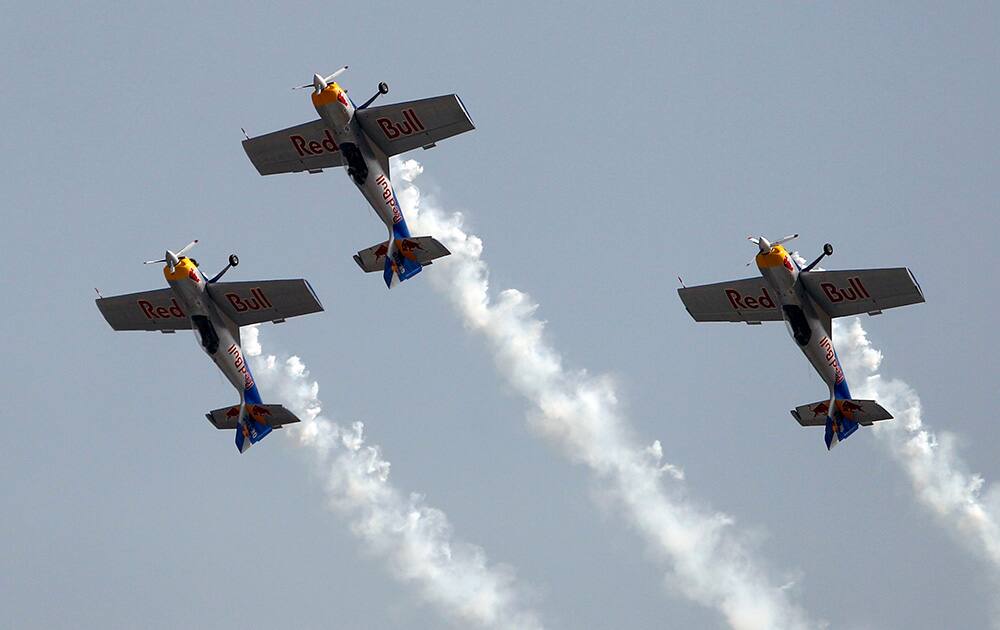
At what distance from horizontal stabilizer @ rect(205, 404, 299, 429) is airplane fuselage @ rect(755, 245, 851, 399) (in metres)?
19.9

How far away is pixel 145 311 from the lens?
8388cm

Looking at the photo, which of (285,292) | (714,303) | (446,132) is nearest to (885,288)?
(714,303)

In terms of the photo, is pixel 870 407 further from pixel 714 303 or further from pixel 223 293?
pixel 223 293

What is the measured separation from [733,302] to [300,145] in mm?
19265

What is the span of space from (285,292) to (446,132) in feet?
29.7

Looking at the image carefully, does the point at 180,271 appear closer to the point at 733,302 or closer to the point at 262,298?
the point at 262,298

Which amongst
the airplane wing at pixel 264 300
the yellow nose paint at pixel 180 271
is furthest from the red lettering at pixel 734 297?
the yellow nose paint at pixel 180 271

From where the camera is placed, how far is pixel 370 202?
83.4m

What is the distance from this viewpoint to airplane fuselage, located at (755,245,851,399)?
7675 cm

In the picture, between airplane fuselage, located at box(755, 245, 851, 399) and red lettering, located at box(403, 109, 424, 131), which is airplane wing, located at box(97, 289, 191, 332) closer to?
red lettering, located at box(403, 109, 424, 131)

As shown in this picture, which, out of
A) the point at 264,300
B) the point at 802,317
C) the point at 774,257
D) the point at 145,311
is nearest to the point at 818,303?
the point at 802,317

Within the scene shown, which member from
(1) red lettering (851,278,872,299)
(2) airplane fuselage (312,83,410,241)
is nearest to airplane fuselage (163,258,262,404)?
(2) airplane fuselage (312,83,410,241)

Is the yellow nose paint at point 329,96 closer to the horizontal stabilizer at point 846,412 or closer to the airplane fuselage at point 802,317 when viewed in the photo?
the airplane fuselage at point 802,317

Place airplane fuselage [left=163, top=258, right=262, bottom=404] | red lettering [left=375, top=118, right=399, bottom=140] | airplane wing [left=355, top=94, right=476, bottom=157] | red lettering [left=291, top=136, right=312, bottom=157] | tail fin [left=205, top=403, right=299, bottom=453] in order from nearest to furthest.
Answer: airplane fuselage [left=163, top=258, right=262, bottom=404] < airplane wing [left=355, top=94, right=476, bottom=157] < red lettering [left=375, top=118, right=399, bottom=140] < tail fin [left=205, top=403, right=299, bottom=453] < red lettering [left=291, top=136, right=312, bottom=157]
